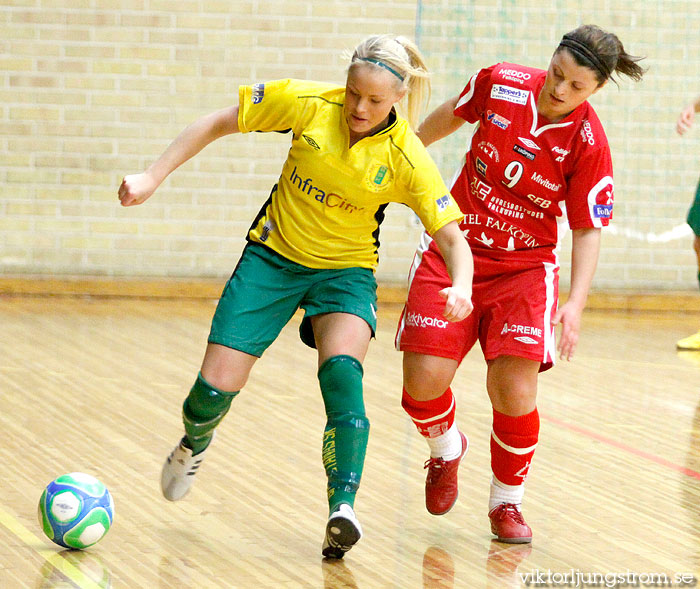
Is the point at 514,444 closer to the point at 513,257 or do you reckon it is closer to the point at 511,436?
the point at 511,436

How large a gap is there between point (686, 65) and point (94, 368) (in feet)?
15.4

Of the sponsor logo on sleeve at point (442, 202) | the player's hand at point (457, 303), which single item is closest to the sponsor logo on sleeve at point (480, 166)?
the sponsor logo on sleeve at point (442, 202)

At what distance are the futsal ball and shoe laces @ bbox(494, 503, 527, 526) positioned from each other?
3.40 ft

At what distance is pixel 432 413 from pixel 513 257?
489 millimetres

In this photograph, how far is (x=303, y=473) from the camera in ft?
11.5

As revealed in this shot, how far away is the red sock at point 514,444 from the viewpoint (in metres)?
3.00

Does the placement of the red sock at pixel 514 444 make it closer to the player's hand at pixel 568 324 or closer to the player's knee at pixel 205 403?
the player's hand at pixel 568 324

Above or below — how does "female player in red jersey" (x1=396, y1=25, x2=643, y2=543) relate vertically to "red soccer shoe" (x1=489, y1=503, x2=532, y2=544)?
above

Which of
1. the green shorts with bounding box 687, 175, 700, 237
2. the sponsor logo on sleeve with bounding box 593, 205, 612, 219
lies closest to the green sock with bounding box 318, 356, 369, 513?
the sponsor logo on sleeve with bounding box 593, 205, 612, 219

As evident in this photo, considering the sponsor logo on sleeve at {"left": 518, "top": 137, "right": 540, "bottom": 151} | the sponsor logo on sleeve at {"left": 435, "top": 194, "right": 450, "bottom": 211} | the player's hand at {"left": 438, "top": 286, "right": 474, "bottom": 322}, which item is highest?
the sponsor logo on sleeve at {"left": 518, "top": 137, "right": 540, "bottom": 151}

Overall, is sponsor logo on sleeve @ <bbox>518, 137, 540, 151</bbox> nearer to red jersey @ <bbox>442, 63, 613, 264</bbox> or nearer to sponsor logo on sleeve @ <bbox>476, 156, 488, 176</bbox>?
red jersey @ <bbox>442, 63, 613, 264</bbox>

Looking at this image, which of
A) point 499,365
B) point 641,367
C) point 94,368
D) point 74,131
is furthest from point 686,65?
point 499,365

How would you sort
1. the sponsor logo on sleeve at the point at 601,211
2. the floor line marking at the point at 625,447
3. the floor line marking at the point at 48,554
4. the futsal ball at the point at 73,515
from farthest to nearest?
the floor line marking at the point at 625,447 → the sponsor logo on sleeve at the point at 601,211 → the futsal ball at the point at 73,515 → the floor line marking at the point at 48,554

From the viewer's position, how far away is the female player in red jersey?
2.89m
